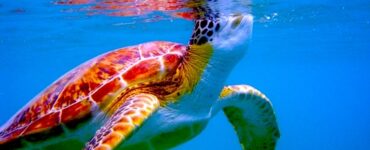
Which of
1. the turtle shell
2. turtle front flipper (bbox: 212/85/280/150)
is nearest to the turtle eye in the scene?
the turtle shell

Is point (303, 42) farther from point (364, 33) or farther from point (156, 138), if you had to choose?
point (156, 138)

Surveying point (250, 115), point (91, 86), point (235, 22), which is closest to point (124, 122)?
point (91, 86)

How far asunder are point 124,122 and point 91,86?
0.97 m

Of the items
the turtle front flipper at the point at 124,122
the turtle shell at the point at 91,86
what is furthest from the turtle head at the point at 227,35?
the turtle front flipper at the point at 124,122

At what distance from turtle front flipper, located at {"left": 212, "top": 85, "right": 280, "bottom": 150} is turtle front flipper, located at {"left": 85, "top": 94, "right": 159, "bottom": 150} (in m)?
1.29

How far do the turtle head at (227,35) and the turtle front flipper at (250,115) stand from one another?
906 millimetres

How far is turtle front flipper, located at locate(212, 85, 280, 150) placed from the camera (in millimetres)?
4730

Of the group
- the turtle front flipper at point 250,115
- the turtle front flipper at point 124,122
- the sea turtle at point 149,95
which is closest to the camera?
the turtle front flipper at point 124,122

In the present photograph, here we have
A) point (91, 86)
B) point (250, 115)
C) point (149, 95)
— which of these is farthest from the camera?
point (250, 115)

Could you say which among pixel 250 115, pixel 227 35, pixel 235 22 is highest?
pixel 235 22

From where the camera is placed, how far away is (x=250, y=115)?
16.8 ft

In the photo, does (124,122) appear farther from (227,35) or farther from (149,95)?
(227,35)

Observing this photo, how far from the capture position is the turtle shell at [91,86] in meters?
3.80

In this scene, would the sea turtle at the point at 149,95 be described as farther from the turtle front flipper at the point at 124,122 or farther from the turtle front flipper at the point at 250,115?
the turtle front flipper at the point at 250,115
